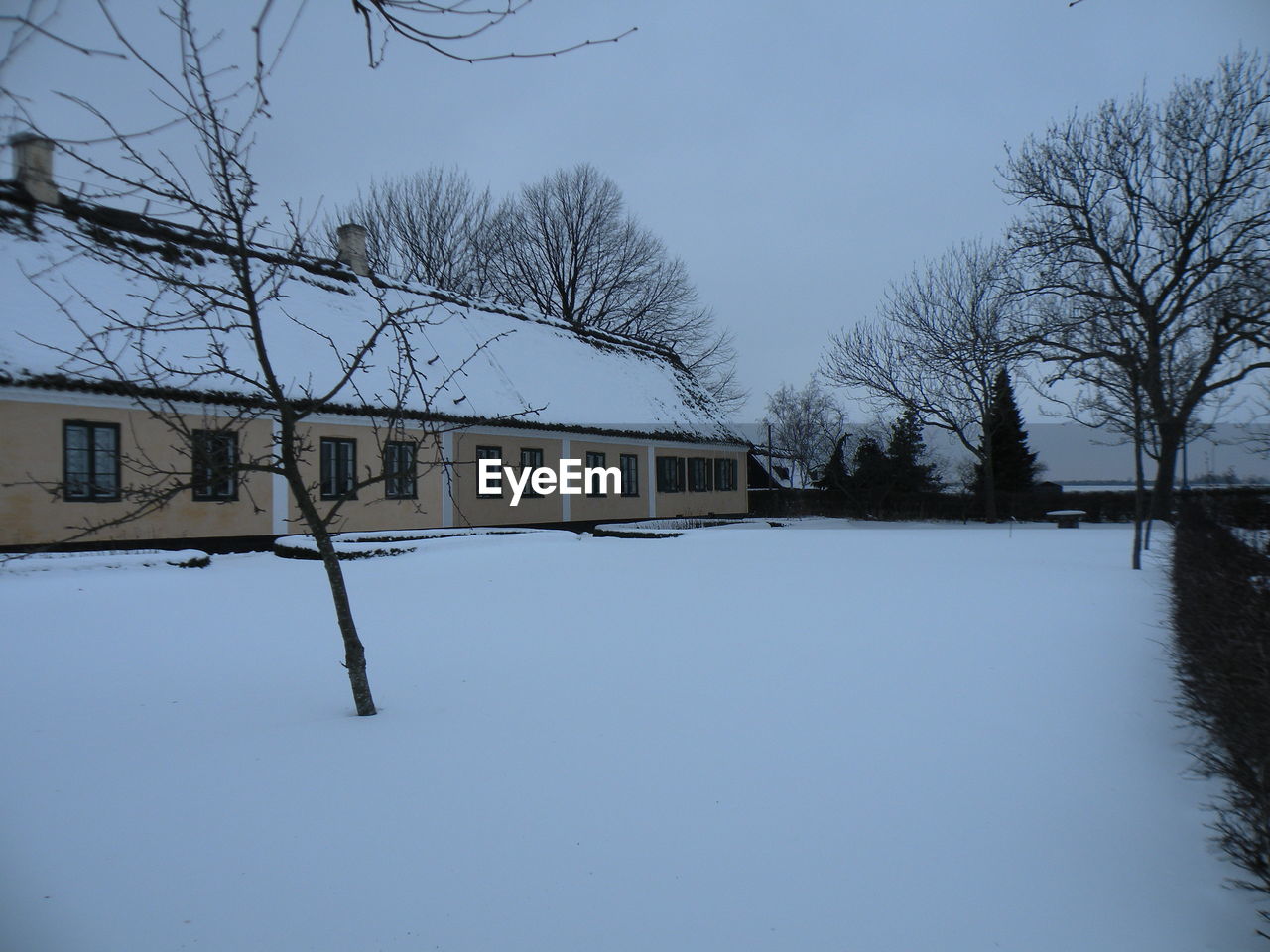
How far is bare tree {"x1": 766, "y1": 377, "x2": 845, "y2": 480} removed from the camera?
194 ft

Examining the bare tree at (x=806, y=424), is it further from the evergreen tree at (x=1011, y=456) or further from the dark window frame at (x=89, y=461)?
the dark window frame at (x=89, y=461)

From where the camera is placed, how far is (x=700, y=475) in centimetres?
3288

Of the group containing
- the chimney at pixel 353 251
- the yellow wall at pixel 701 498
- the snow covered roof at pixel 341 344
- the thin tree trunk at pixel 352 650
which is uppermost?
the chimney at pixel 353 251

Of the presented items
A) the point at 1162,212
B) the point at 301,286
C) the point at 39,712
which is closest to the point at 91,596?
the point at 39,712

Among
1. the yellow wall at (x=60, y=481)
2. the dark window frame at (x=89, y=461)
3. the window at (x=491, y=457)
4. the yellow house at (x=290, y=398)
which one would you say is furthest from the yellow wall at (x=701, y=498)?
the dark window frame at (x=89, y=461)

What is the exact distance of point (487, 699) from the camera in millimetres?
6297

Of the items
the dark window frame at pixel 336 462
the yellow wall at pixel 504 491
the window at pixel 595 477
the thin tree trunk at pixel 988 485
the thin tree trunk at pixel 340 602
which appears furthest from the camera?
the thin tree trunk at pixel 988 485

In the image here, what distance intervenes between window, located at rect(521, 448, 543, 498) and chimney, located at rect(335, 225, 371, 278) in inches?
303

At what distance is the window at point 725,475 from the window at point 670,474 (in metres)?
3.09

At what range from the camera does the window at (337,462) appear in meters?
19.2

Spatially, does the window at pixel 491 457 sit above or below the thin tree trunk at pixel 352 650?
above

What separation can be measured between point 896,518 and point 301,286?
26.9 meters

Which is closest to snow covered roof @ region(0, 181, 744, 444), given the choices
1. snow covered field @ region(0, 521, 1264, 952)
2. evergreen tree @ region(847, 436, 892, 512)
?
snow covered field @ region(0, 521, 1264, 952)

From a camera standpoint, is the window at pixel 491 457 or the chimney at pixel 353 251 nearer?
the window at pixel 491 457
